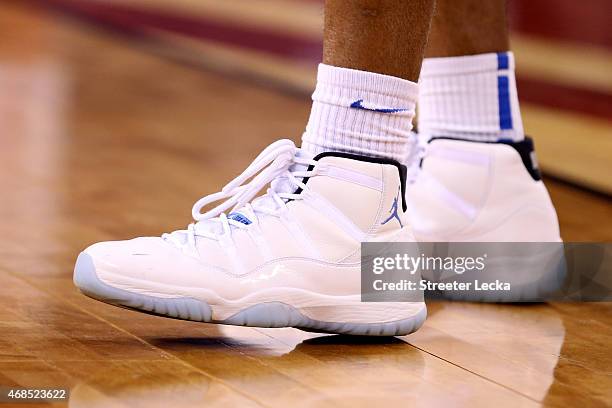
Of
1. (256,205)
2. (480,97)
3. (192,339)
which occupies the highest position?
(480,97)

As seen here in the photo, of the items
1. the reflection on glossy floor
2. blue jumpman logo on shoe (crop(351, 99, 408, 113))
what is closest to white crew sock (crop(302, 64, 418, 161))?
blue jumpman logo on shoe (crop(351, 99, 408, 113))

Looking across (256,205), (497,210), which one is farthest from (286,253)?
(497,210)

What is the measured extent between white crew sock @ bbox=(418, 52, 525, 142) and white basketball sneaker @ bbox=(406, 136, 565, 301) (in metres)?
0.02

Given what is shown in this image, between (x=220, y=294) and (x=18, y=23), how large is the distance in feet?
13.7

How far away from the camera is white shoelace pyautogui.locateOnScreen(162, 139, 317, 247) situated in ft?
3.33

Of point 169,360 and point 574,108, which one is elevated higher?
point 574,108

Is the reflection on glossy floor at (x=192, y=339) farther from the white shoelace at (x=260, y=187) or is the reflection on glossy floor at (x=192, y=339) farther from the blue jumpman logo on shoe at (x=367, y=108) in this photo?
the blue jumpman logo on shoe at (x=367, y=108)

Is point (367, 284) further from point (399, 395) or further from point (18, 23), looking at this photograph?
point (18, 23)

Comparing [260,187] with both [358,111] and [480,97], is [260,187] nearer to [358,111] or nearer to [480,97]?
[358,111]

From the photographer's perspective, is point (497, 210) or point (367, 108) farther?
point (497, 210)

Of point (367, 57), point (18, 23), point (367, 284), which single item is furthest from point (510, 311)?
point (18, 23)

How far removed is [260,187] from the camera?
1028mm

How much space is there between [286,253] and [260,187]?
7cm

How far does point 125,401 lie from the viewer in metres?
0.83
